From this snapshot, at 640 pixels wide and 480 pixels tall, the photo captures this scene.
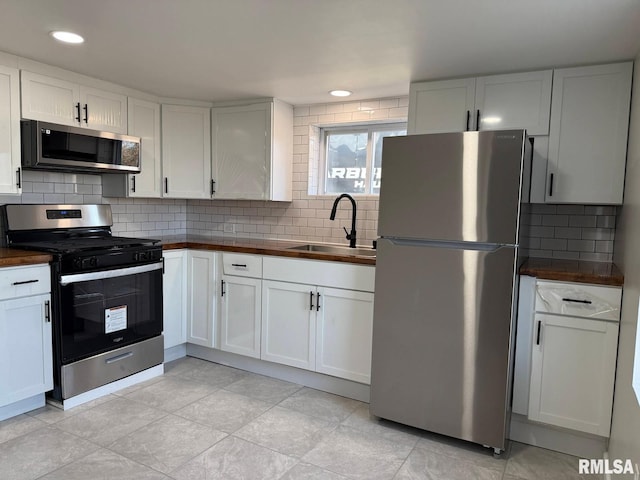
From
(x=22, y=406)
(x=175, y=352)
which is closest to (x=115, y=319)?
(x=22, y=406)

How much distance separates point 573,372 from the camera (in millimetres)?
2258

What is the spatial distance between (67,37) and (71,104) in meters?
0.77

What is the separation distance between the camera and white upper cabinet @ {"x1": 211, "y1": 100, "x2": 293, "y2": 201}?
3.54 m

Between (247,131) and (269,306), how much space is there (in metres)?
1.47

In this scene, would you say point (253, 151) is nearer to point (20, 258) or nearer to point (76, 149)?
point (76, 149)

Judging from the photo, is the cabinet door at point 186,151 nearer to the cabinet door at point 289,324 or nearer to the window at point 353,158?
the window at point 353,158

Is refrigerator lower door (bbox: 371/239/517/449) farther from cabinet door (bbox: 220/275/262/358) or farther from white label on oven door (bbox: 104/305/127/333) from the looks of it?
white label on oven door (bbox: 104/305/127/333)

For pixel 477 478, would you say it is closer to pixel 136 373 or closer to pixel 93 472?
pixel 93 472

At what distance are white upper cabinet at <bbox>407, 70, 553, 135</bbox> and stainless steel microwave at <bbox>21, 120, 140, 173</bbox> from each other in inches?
80.6

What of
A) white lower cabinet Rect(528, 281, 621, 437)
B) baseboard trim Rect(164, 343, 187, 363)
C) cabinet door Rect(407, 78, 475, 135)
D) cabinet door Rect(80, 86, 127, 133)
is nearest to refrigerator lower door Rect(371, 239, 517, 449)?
white lower cabinet Rect(528, 281, 621, 437)

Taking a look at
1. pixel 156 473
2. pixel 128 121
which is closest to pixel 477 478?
pixel 156 473

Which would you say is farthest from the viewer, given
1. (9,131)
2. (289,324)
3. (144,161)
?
(144,161)

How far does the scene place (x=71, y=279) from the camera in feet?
8.49

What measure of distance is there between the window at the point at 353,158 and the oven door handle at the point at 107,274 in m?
1.51
